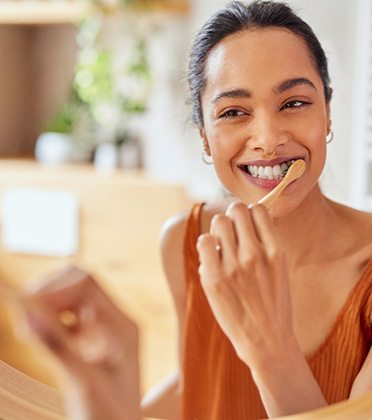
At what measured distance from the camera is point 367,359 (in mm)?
254

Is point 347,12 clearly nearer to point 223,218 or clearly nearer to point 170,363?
point 223,218

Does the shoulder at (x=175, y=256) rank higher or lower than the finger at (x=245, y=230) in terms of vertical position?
lower

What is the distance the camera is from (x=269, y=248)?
0.66ft

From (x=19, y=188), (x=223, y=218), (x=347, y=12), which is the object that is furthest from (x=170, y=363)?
(x=19, y=188)

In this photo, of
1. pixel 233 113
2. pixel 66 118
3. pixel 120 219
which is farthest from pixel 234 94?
pixel 66 118

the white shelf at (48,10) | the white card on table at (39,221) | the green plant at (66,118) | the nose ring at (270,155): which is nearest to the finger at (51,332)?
the nose ring at (270,155)

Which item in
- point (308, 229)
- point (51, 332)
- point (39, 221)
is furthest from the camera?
point (39, 221)

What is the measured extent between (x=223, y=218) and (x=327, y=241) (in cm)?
8

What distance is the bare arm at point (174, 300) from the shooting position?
0.98 feet

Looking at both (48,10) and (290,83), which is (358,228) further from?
(48,10)

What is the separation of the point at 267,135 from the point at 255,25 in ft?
0.11

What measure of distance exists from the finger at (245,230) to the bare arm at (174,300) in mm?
107

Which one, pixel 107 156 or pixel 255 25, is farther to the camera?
pixel 107 156

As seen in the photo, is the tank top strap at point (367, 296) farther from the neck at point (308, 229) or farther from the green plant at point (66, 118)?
the green plant at point (66, 118)
